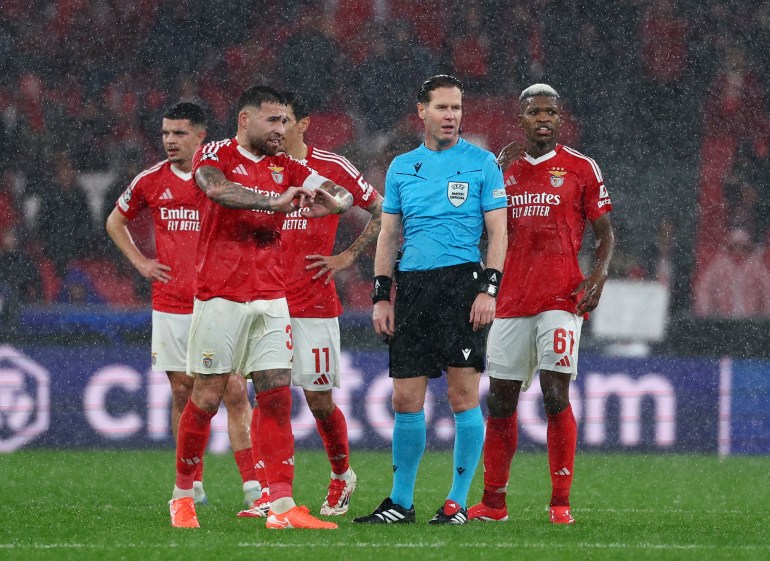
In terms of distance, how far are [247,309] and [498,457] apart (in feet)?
5.31

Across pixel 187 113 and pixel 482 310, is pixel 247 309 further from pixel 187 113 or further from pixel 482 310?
pixel 187 113

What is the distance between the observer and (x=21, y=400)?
11.3 metres

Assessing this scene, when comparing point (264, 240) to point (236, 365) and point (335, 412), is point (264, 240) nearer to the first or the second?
point (236, 365)

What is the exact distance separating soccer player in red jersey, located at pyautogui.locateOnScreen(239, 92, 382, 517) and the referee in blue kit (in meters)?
0.79

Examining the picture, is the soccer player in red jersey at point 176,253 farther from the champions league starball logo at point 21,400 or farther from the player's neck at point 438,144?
the champions league starball logo at point 21,400

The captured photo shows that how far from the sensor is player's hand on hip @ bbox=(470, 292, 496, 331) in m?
6.40

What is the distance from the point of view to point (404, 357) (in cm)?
654

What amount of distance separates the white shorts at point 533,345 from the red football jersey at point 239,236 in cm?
128

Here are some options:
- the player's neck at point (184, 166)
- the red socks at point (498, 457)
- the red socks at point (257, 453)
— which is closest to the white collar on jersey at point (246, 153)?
the red socks at point (257, 453)

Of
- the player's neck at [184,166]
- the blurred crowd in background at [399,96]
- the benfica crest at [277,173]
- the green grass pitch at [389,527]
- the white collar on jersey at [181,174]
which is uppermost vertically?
the blurred crowd in background at [399,96]

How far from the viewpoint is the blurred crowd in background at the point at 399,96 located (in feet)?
45.5

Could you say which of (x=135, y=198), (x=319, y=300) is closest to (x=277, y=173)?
(x=319, y=300)

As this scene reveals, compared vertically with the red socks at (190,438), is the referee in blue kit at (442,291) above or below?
above

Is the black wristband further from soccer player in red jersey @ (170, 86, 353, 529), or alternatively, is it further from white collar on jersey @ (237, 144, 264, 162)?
white collar on jersey @ (237, 144, 264, 162)
